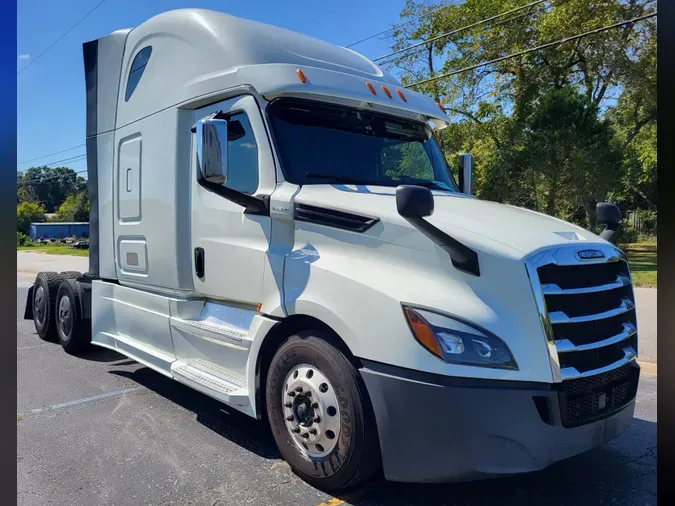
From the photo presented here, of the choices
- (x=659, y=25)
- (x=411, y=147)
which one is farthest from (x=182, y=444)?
(x=659, y=25)

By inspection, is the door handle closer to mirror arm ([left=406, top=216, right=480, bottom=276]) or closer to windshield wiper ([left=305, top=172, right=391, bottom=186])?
windshield wiper ([left=305, top=172, right=391, bottom=186])

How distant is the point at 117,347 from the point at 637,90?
15.5 metres

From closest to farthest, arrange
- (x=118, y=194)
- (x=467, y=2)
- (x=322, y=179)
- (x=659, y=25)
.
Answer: (x=659, y=25)
(x=322, y=179)
(x=118, y=194)
(x=467, y=2)

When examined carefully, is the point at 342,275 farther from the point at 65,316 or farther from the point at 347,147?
the point at 65,316

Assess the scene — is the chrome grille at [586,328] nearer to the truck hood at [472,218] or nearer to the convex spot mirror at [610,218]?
the truck hood at [472,218]

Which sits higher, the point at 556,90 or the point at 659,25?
the point at 556,90

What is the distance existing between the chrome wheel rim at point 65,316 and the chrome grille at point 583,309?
19.8 feet

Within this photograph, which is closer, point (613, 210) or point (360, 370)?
point (360, 370)

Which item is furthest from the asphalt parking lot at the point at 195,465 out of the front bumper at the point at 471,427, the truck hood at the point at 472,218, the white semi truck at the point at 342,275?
the truck hood at the point at 472,218

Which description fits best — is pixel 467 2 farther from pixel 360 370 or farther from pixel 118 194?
pixel 360 370

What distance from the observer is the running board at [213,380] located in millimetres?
3844

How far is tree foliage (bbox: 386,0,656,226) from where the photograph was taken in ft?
51.9

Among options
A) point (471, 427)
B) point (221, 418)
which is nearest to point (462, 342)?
point (471, 427)

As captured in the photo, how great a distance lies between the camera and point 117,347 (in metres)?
5.64
